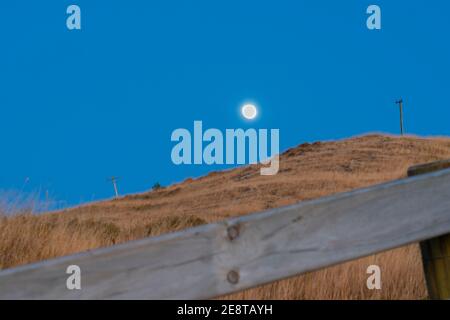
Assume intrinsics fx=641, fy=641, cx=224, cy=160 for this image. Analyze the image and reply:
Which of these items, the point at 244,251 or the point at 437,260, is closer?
the point at 244,251

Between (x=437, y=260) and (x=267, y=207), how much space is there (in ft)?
84.6

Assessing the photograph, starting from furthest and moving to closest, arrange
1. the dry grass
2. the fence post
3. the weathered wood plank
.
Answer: the dry grass, the fence post, the weathered wood plank

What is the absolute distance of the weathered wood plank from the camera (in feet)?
6.70

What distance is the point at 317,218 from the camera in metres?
2.21

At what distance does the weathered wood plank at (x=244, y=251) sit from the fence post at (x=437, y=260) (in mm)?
202

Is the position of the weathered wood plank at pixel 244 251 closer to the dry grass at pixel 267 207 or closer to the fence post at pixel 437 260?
the fence post at pixel 437 260

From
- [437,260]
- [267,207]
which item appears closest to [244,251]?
[437,260]

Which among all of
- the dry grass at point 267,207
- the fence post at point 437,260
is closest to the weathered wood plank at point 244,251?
the fence post at point 437,260

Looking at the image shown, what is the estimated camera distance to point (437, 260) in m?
2.56

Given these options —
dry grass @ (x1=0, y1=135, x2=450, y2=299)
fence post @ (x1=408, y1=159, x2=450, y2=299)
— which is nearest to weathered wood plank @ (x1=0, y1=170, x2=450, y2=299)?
fence post @ (x1=408, y1=159, x2=450, y2=299)

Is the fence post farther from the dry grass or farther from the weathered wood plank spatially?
the dry grass

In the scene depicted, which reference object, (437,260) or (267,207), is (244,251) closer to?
(437,260)

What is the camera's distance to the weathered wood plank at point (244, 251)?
2.04m

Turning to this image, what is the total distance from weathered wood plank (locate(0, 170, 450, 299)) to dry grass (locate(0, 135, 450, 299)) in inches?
93.2
